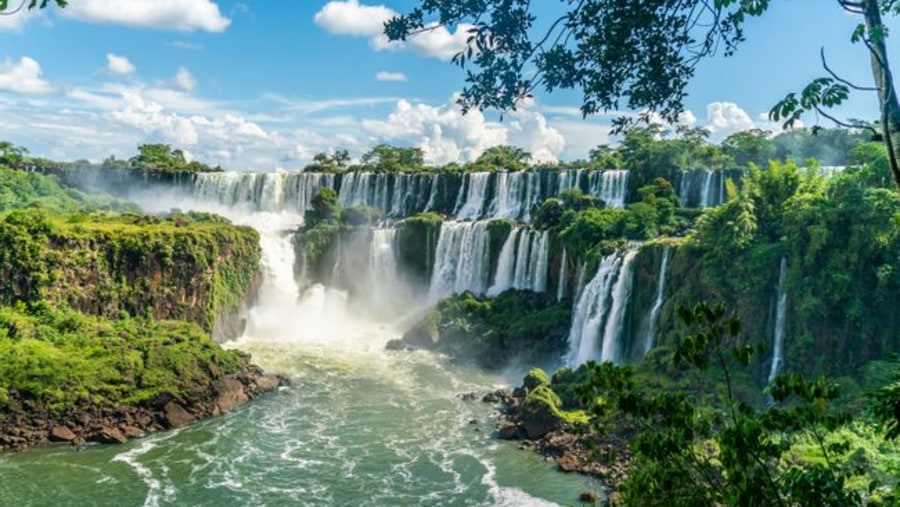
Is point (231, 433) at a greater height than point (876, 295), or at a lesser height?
lesser

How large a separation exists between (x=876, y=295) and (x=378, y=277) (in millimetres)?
24969

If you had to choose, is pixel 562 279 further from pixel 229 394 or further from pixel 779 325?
pixel 229 394

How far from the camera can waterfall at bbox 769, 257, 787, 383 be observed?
19188 millimetres

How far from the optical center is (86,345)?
2322 cm

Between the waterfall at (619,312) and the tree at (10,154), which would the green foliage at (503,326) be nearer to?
the waterfall at (619,312)

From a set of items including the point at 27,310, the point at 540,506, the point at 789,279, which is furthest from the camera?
the point at 27,310

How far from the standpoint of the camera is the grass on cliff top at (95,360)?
20.3m

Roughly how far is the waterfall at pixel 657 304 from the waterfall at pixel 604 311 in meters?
1.24

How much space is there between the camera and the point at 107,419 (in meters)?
20.0

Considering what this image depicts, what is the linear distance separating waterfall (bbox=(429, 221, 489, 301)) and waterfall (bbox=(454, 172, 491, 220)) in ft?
20.0

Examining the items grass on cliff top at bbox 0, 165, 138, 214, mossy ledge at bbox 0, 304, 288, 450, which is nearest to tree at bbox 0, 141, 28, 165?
grass on cliff top at bbox 0, 165, 138, 214

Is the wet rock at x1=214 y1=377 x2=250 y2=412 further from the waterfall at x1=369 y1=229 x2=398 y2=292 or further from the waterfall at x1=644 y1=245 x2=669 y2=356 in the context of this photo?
the waterfall at x1=369 y1=229 x2=398 y2=292

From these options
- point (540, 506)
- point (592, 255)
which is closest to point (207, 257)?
point (592, 255)

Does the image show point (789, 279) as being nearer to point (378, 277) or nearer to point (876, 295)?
point (876, 295)
